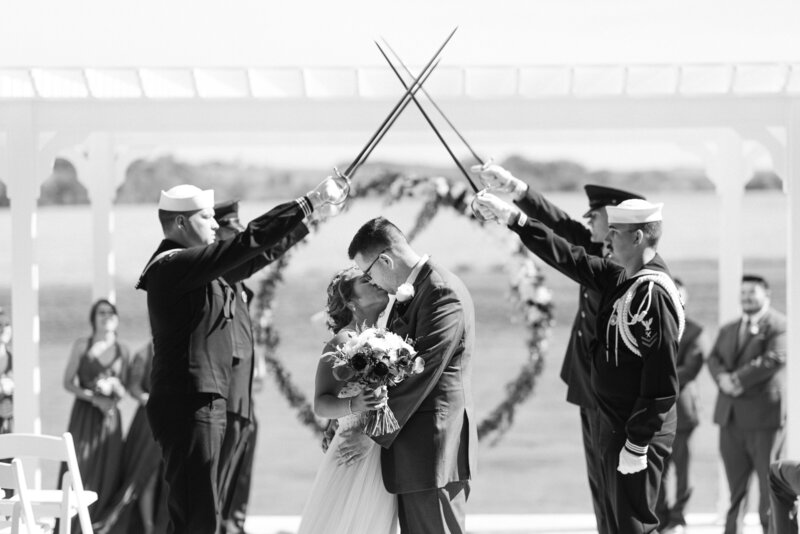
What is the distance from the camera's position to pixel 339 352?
5.27m

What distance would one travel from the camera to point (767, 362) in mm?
8664

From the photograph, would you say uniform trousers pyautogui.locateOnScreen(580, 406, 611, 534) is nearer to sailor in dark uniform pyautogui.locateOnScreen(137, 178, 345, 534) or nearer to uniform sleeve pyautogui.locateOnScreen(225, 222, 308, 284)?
uniform sleeve pyautogui.locateOnScreen(225, 222, 308, 284)

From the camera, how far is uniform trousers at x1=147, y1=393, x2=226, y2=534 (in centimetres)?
575

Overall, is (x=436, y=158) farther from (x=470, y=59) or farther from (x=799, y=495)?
(x=799, y=495)

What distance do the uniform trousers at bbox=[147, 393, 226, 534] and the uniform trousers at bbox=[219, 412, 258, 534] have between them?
42.5 inches

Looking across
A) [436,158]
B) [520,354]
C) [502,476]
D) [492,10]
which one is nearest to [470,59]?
[492,10]

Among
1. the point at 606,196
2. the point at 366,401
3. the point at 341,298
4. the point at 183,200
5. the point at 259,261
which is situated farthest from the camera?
the point at 606,196

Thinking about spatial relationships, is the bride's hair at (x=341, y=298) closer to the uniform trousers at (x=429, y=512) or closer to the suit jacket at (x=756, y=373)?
the uniform trousers at (x=429, y=512)

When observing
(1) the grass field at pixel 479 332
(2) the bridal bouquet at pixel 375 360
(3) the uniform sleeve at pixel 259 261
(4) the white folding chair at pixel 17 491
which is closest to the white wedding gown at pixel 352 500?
(2) the bridal bouquet at pixel 375 360

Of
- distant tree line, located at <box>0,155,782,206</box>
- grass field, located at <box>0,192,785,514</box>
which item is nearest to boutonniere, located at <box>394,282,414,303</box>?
grass field, located at <box>0,192,785,514</box>

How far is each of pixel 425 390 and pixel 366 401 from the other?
262 millimetres

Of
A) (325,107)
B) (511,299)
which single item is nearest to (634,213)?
(325,107)

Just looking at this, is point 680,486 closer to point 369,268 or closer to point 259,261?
point 259,261

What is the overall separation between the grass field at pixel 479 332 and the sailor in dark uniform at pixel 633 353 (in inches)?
737
